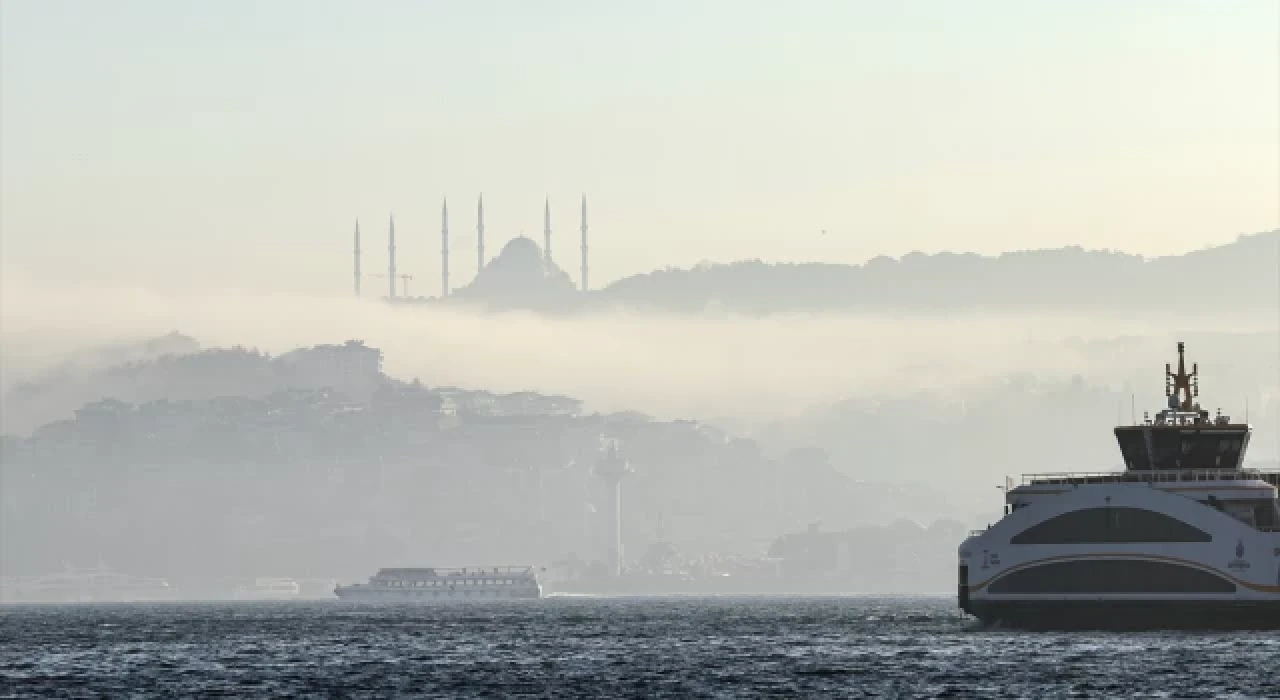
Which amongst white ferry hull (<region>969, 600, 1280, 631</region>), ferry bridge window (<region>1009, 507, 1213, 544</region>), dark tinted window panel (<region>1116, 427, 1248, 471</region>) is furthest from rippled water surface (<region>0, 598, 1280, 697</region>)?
dark tinted window panel (<region>1116, 427, 1248, 471</region>)

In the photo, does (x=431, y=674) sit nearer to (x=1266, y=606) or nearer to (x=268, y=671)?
(x=268, y=671)

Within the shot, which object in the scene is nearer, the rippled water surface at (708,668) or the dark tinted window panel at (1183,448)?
the rippled water surface at (708,668)

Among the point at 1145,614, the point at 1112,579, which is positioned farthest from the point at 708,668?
the point at 1145,614

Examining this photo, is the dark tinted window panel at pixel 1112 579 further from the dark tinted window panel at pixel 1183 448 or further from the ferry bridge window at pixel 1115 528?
the dark tinted window panel at pixel 1183 448

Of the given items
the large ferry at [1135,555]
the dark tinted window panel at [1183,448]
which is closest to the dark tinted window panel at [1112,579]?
the large ferry at [1135,555]

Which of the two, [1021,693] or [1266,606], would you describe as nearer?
[1021,693]

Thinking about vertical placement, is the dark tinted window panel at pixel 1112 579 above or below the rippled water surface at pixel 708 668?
above

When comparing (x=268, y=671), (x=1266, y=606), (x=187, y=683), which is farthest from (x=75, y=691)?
(x=1266, y=606)

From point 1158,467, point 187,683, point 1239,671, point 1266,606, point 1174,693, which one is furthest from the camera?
point 1158,467
